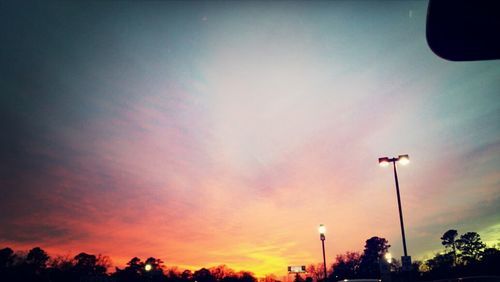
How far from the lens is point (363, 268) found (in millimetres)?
112062

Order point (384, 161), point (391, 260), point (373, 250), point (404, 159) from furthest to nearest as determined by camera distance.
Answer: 1. point (373, 250)
2. point (391, 260)
3. point (384, 161)
4. point (404, 159)

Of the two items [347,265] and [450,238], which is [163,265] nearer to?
[347,265]

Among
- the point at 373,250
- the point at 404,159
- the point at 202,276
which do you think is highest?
the point at 404,159

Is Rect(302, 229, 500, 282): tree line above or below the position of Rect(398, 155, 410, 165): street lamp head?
below

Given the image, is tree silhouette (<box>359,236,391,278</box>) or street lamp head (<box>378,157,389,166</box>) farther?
tree silhouette (<box>359,236,391,278</box>)

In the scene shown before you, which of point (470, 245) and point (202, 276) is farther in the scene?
point (202, 276)

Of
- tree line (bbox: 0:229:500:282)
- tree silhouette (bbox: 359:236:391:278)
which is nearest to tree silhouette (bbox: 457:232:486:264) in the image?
tree line (bbox: 0:229:500:282)

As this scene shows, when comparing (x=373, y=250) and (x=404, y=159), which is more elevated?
(x=404, y=159)

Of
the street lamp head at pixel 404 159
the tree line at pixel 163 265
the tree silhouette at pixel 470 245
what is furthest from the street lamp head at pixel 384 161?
the tree silhouette at pixel 470 245

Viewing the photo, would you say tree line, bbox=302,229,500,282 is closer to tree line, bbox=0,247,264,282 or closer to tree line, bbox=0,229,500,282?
tree line, bbox=0,229,500,282

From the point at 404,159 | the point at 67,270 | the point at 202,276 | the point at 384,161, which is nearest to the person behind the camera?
the point at 404,159

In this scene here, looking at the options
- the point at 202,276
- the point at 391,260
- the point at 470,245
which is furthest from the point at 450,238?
the point at 202,276

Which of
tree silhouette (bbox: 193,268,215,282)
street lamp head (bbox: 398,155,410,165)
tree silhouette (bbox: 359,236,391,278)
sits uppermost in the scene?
street lamp head (bbox: 398,155,410,165)

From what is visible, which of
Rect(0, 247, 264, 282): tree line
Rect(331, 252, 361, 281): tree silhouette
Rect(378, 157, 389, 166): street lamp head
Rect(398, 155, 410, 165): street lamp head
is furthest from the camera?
Rect(331, 252, 361, 281): tree silhouette
